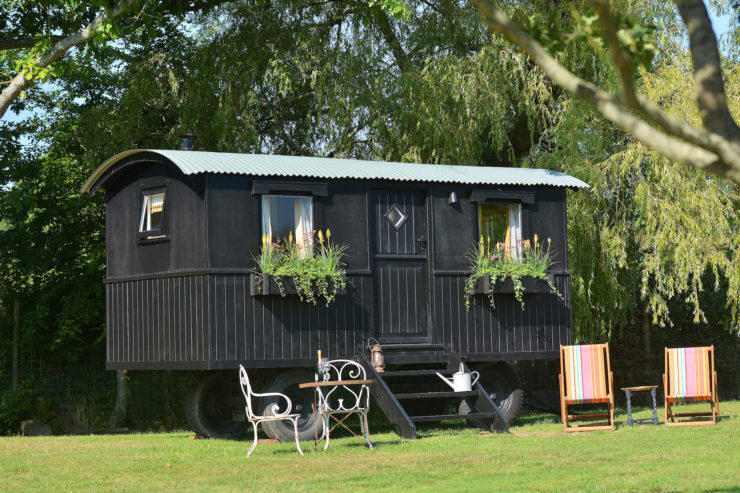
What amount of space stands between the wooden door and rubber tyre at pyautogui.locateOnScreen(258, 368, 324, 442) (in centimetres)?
129

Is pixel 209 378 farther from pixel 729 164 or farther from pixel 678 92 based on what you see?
pixel 729 164

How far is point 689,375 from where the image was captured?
43.0ft

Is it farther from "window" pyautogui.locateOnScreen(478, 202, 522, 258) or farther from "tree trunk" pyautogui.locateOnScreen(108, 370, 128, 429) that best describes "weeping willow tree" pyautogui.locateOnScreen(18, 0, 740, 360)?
"tree trunk" pyautogui.locateOnScreen(108, 370, 128, 429)

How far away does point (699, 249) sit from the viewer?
15.4 meters

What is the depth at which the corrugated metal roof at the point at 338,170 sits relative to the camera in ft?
40.3

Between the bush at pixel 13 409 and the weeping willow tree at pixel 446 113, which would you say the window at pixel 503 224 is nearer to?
the weeping willow tree at pixel 446 113

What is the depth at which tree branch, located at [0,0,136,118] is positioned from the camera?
13.4 m

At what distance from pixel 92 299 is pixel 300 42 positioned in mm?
5307

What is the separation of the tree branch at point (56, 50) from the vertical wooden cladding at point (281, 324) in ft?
12.5

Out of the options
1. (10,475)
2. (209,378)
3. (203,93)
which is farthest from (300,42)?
(10,475)

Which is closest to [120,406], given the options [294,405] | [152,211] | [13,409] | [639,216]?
[13,409]

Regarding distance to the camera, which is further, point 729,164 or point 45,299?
point 45,299

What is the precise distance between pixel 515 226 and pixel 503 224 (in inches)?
6.4

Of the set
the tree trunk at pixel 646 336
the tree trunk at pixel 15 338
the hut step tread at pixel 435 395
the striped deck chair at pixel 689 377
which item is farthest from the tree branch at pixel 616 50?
the tree trunk at pixel 646 336
